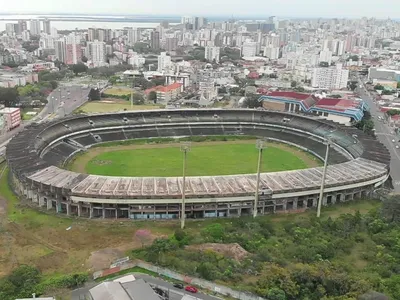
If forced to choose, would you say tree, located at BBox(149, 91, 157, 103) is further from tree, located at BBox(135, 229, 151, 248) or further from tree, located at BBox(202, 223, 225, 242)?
tree, located at BBox(202, 223, 225, 242)

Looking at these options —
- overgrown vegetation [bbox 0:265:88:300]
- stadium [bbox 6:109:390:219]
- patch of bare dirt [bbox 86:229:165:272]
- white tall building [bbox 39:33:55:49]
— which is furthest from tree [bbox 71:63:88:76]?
overgrown vegetation [bbox 0:265:88:300]

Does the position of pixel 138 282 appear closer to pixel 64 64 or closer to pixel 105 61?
pixel 64 64

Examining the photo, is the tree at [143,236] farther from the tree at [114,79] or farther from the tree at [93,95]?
the tree at [114,79]

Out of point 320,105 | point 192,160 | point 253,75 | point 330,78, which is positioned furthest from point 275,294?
point 253,75

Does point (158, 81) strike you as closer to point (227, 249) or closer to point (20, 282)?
point (227, 249)

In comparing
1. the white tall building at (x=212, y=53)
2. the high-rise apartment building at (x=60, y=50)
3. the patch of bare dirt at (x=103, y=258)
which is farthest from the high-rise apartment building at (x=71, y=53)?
the patch of bare dirt at (x=103, y=258)

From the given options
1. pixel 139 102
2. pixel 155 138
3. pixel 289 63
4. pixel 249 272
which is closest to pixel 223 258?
pixel 249 272
